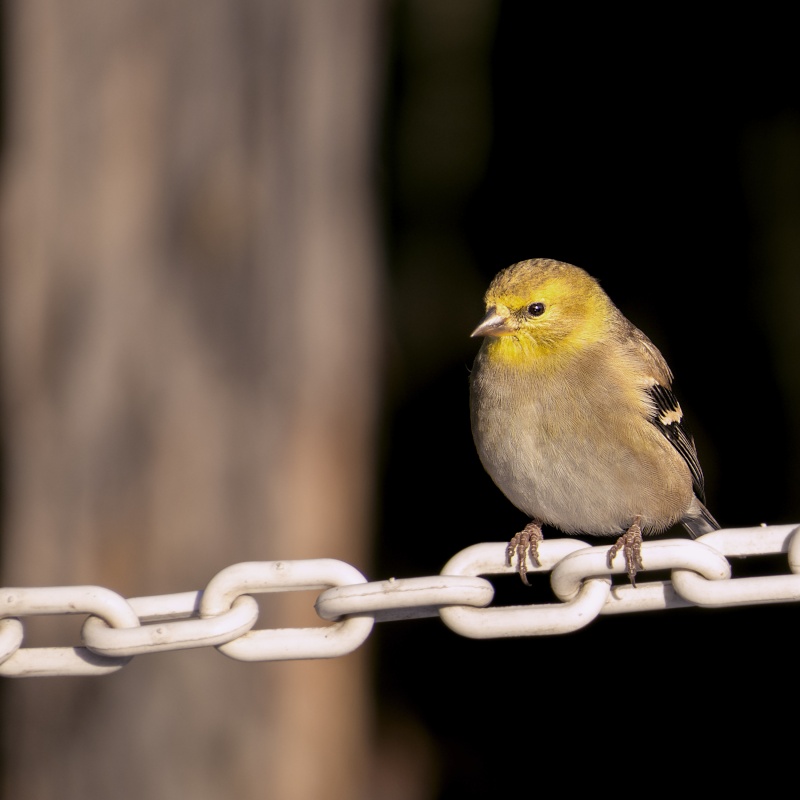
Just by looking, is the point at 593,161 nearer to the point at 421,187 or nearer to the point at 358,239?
the point at 421,187

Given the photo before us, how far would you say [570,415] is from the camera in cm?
313

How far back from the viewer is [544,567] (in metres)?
1.96

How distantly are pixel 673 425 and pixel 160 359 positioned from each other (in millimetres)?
1585

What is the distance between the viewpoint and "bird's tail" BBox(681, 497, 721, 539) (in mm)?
3750

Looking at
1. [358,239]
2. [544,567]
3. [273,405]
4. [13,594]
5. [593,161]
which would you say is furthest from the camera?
[593,161]

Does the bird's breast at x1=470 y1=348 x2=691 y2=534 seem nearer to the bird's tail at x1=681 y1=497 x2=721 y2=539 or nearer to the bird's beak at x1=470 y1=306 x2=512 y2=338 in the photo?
the bird's beak at x1=470 y1=306 x2=512 y2=338

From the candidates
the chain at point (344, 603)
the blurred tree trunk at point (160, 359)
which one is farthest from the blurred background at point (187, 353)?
the chain at point (344, 603)

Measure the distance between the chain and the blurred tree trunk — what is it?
1.83 meters

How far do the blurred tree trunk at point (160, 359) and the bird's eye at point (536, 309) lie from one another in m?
0.87

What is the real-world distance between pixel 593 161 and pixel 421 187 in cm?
81

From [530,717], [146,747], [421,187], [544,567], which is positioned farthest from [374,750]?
[544,567]

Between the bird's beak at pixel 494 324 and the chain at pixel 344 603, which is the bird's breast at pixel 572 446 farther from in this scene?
the chain at pixel 344 603

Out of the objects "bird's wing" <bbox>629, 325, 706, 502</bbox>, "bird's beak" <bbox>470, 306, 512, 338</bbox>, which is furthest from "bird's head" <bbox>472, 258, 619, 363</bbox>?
"bird's wing" <bbox>629, 325, 706, 502</bbox>

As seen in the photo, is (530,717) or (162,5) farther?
(530,717)
